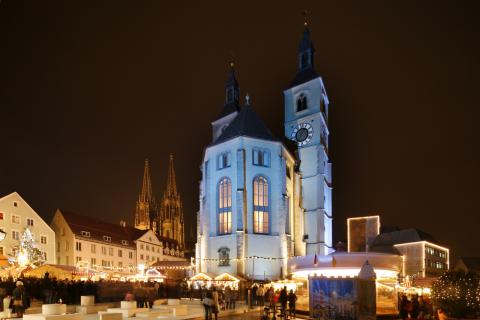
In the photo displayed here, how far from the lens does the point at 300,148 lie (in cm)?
7169

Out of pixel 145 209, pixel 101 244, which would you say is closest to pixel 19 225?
pixel 101 244

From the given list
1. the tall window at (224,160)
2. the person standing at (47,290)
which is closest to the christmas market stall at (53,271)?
the person standing at (47,290)

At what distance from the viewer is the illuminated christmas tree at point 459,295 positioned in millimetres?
19062

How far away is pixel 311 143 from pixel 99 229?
3341 centimetres

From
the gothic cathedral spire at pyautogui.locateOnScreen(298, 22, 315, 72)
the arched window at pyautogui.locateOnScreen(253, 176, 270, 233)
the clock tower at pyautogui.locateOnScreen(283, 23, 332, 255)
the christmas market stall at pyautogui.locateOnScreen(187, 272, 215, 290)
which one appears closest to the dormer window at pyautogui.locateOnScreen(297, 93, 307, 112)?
the clock tower at pyautogui.locateOnScreen(283, 23, 332, 255)

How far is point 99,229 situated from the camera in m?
77.2

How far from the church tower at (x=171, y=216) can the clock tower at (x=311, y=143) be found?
52.9 meters

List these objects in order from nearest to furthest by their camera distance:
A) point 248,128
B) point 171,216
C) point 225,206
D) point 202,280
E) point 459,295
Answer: point 459,295
point 202,280
point 225,206
point 248,128
point 171,216

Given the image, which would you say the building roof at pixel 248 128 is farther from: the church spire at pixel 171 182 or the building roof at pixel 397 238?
the church spire at pixel 171 182

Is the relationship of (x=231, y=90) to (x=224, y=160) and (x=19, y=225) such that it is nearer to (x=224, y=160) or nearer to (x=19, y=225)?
(x=224, y=160)

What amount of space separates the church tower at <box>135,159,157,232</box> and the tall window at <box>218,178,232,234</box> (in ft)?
221

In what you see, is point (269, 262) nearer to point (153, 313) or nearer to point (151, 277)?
point (151, 277)

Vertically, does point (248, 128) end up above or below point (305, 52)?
below

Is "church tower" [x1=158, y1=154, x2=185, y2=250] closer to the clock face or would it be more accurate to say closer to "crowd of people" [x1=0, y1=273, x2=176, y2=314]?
the clock face
